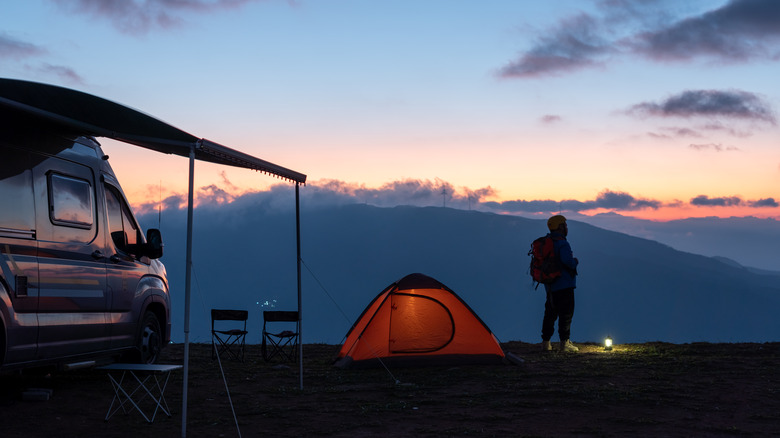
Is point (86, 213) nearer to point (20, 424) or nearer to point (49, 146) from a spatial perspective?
point (49, 146)

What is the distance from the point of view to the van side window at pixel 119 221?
9047 millimetres

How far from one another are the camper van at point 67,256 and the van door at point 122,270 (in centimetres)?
1

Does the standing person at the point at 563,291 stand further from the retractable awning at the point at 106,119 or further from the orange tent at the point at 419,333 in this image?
the retractable awning at the point at 106,119

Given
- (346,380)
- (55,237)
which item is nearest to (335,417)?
(346,380)

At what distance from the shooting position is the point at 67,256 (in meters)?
7.86

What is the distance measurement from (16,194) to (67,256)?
0.98 meters

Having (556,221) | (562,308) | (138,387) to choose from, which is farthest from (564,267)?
(138,387)

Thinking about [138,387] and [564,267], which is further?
[564,267]

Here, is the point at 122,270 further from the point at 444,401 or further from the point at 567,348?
the point at 567,348

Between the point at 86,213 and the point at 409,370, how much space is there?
532 centimetres

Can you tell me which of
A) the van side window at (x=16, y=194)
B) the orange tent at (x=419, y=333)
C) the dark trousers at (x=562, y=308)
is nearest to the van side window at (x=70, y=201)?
the van side window at (x=16, y=194)

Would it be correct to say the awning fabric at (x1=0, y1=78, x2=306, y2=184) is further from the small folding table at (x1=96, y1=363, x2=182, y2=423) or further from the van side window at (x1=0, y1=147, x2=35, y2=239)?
the small folding table at (x1=96, y1=363, x2=182, y2=423)

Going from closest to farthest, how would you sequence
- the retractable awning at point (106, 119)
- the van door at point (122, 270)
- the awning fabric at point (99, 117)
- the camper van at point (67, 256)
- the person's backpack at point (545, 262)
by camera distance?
the retractable awning at point (106, 119) → the awning fabric at point (99, 117) → the camper van at point (67, 256) → the van door at point (122, 270) → the person's backpack at point (545, 262)

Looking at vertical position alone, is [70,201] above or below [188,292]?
above
